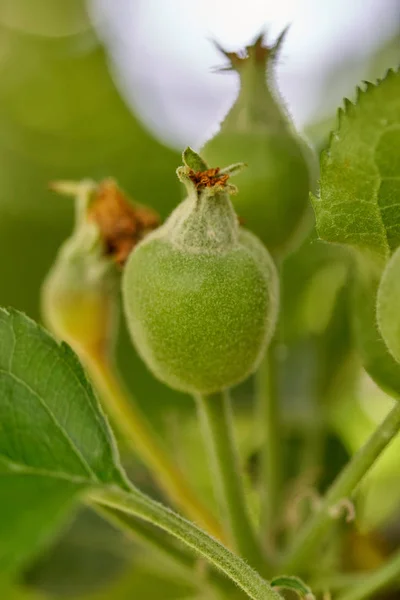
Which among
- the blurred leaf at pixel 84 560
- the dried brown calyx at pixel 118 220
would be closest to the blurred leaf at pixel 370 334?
the dried brown calyx at pixel 118 220

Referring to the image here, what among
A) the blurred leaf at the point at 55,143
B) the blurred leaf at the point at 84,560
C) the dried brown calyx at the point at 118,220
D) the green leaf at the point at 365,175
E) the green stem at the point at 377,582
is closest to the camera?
the green leaf at the point at 365,175

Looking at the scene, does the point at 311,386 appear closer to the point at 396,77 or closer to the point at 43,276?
the point at 43,276

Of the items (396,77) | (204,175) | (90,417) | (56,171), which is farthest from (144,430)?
(56,171)

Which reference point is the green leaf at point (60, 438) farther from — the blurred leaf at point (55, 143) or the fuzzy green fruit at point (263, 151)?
the blurred leaf at point (55, 143)

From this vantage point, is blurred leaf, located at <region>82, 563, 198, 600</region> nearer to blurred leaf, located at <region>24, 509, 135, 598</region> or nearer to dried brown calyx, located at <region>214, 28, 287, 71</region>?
blurred leaf, located at <region>24, 509, 135, 598</region>

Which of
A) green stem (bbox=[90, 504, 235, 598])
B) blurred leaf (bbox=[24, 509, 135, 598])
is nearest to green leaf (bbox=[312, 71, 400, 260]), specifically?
green stem (bbox=[90, 504, 235, 598])

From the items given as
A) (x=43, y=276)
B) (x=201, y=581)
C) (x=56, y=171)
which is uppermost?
(x=56, y=171)
